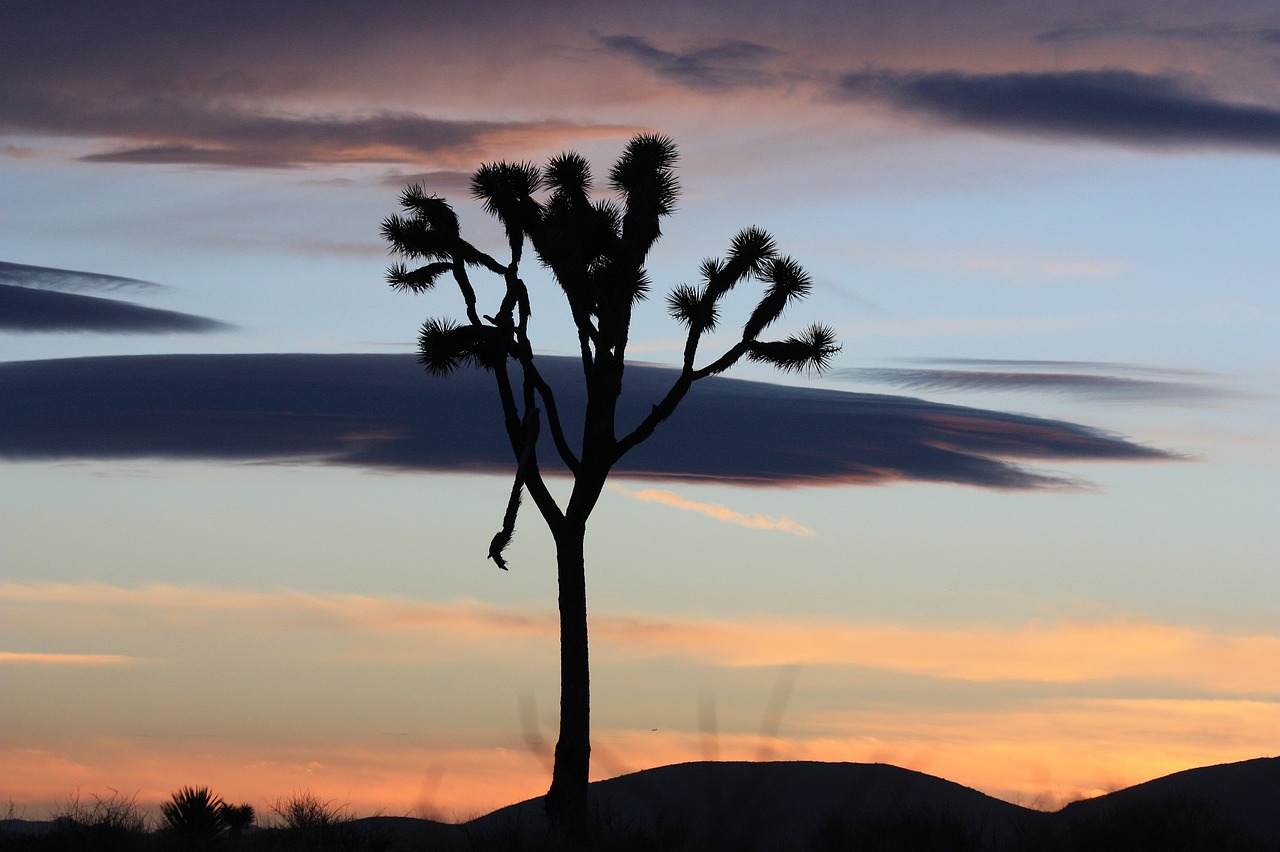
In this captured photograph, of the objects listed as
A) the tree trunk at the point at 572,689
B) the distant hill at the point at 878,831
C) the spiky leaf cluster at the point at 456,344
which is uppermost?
the spiky leaf cluster at the point at 456,344

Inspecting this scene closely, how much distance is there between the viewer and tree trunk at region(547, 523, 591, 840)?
48.4 ft

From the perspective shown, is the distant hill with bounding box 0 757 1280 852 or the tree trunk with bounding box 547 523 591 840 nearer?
the distant hill with bounding box 0 757 1280 852

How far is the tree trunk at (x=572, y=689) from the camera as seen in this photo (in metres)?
14.8

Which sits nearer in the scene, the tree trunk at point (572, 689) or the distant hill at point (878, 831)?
the distant hill at point (878, 831)

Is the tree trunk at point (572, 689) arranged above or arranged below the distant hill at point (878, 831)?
above

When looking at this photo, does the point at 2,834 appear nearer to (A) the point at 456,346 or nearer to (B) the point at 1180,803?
(A) the point at 456,346

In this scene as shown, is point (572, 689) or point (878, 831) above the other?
point (572, 689)

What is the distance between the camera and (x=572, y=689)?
15172 mm

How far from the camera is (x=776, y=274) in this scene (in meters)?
15.5

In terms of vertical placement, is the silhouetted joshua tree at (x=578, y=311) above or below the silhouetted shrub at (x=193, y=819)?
above

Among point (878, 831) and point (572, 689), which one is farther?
point (572, 689)

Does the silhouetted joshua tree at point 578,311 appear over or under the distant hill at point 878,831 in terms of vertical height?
over

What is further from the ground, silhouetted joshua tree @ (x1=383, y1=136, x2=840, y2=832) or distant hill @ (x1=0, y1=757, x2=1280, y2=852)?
silhouetted joshua tree @ (x1=383, y1=136, x2=840, y2=832)

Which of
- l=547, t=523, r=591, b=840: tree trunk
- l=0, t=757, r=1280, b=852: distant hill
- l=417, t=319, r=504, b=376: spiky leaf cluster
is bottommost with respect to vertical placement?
l=0, t=757, r=1280, b=852: distant hill
